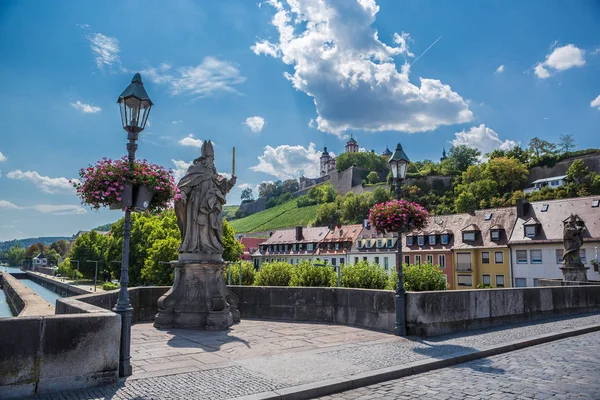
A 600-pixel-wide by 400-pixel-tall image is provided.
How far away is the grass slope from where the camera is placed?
117625 mm

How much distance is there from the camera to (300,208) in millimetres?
131875

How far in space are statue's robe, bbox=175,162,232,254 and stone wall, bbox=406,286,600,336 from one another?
4706 mm

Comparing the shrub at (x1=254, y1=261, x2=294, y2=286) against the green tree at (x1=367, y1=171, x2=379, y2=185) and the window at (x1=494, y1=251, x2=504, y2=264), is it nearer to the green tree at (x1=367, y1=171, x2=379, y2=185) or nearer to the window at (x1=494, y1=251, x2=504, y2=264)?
the window at (x1=494, y1=251, x2=504, y2=264)

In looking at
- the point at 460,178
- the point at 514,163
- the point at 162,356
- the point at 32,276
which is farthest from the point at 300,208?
the point at 162,356

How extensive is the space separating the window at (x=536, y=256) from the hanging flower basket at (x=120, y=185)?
4364 centimetres

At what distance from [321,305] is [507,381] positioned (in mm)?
6107

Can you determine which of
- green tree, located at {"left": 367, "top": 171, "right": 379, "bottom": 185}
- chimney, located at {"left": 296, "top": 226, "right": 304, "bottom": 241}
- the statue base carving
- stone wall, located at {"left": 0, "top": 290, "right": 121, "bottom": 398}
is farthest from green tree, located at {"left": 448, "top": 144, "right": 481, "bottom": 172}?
stone wall, located at {"left": 0, "top": 290, "right": 121, "bottom": 398}

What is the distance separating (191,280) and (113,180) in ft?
14.8

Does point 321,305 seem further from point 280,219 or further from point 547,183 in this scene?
point 280,219

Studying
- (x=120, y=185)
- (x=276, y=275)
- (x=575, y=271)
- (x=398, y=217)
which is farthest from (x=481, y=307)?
(x=575, y=271)

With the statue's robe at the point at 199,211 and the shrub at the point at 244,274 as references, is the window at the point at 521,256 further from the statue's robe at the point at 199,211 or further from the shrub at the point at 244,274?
the statue's robe at the point at 199,211

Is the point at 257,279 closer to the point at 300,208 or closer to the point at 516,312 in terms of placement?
the point at 516,312

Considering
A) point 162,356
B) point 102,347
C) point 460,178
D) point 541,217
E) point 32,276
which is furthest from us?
point 32,276

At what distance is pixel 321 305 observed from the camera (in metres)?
11.9
